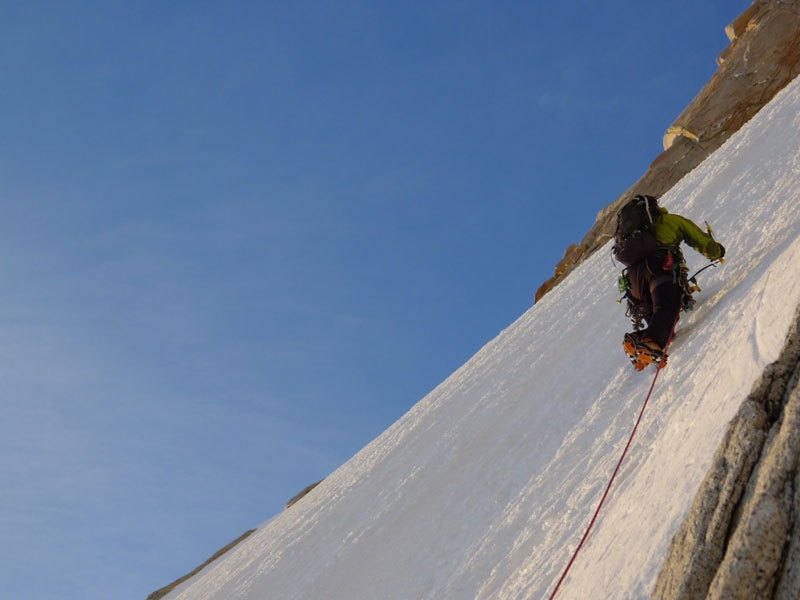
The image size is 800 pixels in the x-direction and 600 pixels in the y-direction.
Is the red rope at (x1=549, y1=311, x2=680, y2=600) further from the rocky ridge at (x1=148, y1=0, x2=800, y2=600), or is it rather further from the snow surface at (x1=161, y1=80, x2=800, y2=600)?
the rocky ridge at (x1=148, y1=0, x2=800, y2=600)

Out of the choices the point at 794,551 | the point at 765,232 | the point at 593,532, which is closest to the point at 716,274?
the point at 765,232

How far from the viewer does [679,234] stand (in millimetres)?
6910

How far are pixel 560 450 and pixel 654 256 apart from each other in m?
1.79

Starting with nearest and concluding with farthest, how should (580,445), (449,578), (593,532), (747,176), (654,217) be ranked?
(593,532) < (449,578) < (580,445) < (654,217) < (747,176)

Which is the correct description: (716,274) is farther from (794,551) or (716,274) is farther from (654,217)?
(794,551)

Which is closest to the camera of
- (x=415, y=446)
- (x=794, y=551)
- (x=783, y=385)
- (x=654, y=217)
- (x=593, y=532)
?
(x=794, y=551)

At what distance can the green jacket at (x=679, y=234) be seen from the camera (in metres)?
6.85

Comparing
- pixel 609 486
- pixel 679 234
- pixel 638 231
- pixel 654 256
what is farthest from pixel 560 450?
pixel 679 234

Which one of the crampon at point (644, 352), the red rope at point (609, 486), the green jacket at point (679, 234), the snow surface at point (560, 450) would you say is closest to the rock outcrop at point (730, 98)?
the snow surface at point (560, 450)

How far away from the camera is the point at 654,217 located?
6867mm

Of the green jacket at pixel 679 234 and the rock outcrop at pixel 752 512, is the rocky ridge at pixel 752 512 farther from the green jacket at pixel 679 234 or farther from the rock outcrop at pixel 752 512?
the green jacket at pixel 679 234

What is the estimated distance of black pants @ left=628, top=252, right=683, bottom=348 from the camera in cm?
632

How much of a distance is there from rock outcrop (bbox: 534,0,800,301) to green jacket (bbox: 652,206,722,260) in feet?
43.2

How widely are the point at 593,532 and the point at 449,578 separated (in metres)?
1.38
